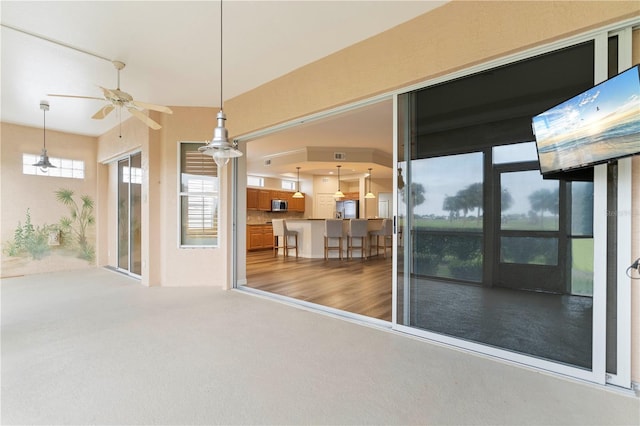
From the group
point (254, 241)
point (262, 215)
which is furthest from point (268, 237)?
point (262, 215)

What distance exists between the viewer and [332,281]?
16.8ft

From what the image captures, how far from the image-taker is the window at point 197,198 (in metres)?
4.94

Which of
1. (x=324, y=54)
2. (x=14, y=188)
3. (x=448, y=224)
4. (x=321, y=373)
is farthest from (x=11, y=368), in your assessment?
(x=14, y=188)

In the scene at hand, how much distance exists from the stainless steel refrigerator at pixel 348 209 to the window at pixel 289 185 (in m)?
1.86

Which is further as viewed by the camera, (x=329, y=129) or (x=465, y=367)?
(x=329, y=129)

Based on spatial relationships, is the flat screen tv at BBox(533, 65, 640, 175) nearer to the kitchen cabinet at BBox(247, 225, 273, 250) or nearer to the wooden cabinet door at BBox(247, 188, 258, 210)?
the kitchen cabinet at BBox(247, 225, 273, 250)

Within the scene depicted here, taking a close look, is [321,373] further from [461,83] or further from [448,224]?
[461,83]

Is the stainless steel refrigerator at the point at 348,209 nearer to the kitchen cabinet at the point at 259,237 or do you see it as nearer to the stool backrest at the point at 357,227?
the kitchen cabinet at the point at 259,237

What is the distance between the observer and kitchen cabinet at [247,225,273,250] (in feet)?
31.3

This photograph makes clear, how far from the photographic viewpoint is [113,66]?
353 centimetres

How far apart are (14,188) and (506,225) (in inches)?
313

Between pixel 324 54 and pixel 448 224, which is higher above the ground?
pixel 324 54

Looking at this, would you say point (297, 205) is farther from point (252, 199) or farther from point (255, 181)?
point (252, 199)

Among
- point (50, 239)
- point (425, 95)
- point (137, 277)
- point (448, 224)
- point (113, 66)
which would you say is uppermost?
point (113, 66)
